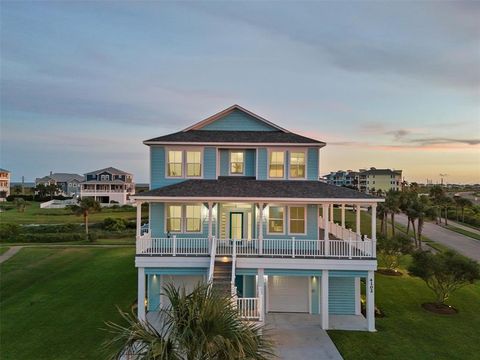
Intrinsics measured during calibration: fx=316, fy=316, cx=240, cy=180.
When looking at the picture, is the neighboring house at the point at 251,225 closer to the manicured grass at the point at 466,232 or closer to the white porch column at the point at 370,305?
the white porch column at the point at 370,305

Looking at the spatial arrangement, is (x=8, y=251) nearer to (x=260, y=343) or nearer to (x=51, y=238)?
(x=51, y=238)

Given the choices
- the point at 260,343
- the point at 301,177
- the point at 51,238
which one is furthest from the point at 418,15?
the point at 51,238

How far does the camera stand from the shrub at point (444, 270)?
16.6 metres

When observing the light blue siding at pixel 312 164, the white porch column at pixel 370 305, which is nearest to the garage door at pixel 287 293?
the white porch column at pixel 370 305

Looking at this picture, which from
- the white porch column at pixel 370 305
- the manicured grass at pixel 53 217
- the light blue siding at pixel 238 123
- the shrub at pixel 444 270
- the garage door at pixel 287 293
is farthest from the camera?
the manicured grass at pixel 53 217

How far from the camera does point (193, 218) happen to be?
1756cm

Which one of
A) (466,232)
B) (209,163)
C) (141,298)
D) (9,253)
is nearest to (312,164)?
(209,163)

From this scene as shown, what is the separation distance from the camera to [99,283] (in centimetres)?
2266

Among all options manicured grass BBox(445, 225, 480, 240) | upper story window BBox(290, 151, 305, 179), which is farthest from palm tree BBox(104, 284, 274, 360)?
manicured grass BBox(445, 225, 480, 240)

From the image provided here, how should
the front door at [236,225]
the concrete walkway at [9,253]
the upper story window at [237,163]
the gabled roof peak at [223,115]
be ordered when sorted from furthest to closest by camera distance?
the concrete walkway at [9,253] → the gabled roof peak at [223,115] → the upper story window at [237,163] → the front door at [236,225]

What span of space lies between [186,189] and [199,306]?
419 inches

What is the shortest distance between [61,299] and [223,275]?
11661 millimetres

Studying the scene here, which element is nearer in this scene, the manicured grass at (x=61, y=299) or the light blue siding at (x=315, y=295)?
the manicured grass at (x=61, y=299)

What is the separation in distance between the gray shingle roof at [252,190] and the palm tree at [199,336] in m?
9.21
